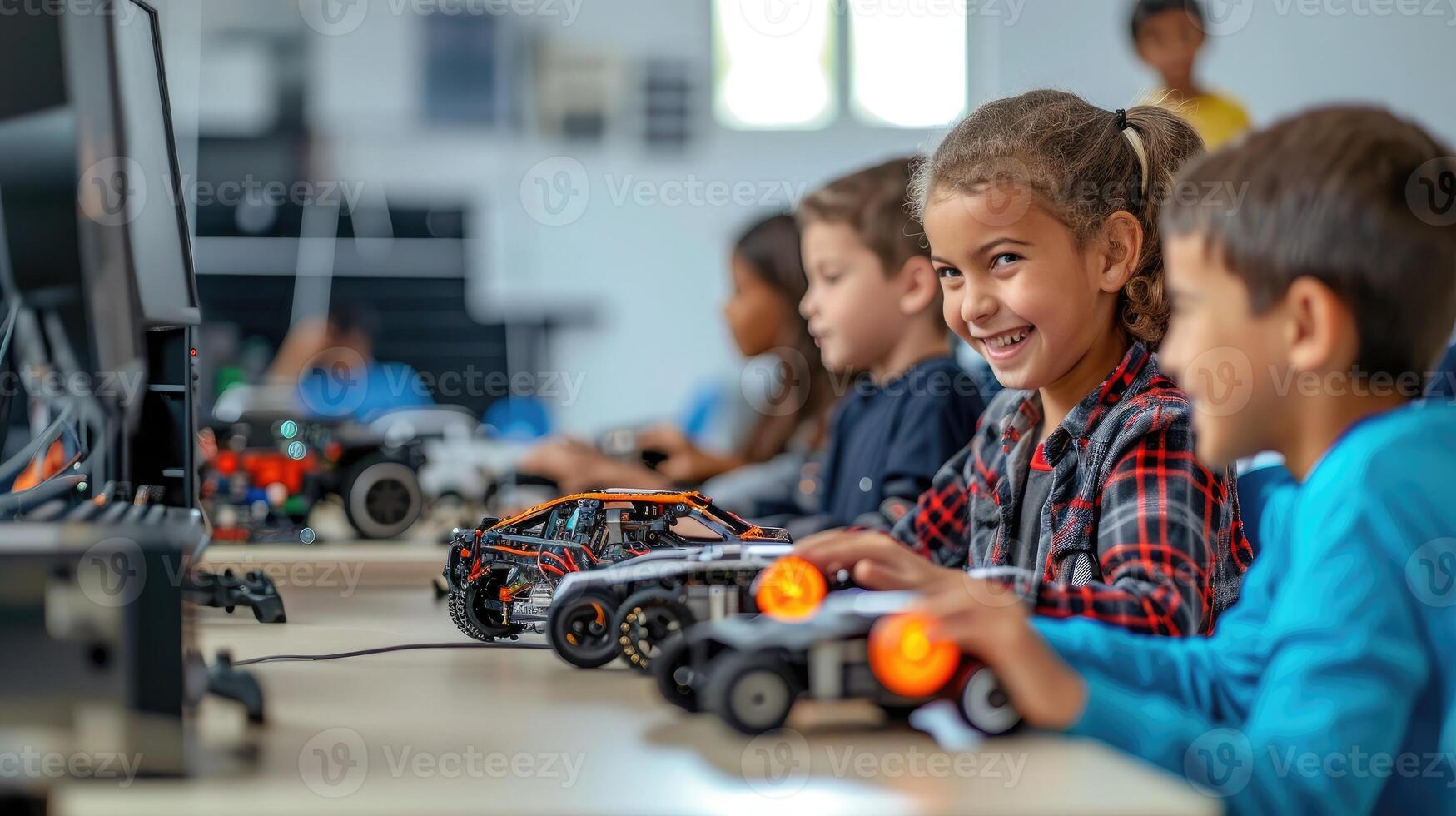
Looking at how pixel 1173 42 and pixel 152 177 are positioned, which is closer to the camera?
pixel 152 177

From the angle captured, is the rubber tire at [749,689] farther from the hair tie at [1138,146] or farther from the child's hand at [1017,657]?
the hair tie at [1138,146]

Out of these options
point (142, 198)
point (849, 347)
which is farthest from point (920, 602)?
point (849, 347)

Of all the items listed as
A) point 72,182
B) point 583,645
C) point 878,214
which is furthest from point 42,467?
point 878,214

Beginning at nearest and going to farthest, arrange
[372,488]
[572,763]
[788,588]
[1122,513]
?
1. [572,763]
2. [788,588]
3. [1122,513]
4. [372,488]

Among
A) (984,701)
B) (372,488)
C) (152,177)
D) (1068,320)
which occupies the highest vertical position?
(152,177)

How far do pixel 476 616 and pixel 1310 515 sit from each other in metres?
0.53

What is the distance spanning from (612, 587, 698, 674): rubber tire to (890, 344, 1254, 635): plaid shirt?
0.57ft

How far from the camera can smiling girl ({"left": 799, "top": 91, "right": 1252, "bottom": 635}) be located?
2.80 feet

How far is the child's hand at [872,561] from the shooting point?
2.29ft

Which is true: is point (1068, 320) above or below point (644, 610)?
above

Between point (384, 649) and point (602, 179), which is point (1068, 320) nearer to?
point (384, 649)

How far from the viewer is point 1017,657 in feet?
1.74

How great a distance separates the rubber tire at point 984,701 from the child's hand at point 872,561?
0.16m

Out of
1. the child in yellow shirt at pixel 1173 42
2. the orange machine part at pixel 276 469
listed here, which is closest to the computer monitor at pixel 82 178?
the orange machine part at pixel 276 469
